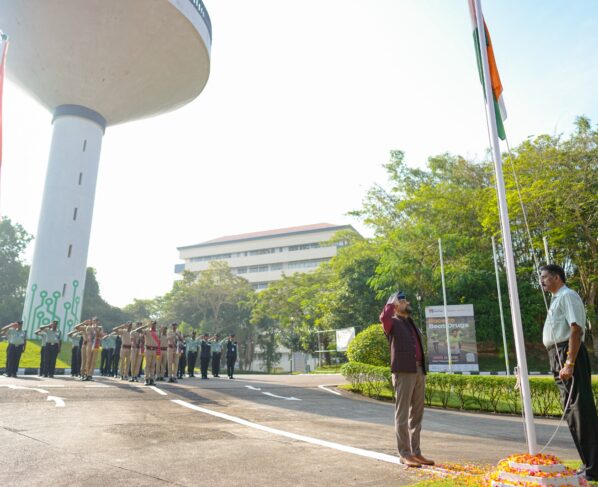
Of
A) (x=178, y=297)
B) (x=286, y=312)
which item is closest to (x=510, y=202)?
(x=286, y=312)

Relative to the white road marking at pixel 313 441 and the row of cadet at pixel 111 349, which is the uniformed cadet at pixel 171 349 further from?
the white road marking at pixel 313 441

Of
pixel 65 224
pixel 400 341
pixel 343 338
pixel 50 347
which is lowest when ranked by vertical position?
pixel 50 347

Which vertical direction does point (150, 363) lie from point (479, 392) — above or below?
above

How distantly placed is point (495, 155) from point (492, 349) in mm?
30633

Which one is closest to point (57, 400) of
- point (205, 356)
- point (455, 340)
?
point (205, 356)

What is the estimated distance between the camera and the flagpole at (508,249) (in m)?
3.92

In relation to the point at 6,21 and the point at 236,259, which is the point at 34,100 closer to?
the point at 6,21

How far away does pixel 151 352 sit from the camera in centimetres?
1430

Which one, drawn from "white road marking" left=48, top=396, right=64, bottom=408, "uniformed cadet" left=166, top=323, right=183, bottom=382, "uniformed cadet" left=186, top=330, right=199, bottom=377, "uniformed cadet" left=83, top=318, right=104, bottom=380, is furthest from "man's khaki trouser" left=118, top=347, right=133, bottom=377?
"white road marking" left=48, top=396, right=64, bottom=408

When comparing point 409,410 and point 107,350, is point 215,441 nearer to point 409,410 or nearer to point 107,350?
point 409,410

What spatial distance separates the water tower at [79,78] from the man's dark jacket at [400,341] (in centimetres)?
2590

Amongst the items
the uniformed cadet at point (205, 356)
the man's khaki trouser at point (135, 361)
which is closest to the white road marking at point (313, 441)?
the man's khaki trouser at point (135, 361)

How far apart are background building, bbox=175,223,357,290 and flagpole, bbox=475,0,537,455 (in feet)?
219

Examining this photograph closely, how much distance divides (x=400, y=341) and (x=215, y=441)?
109 inches
